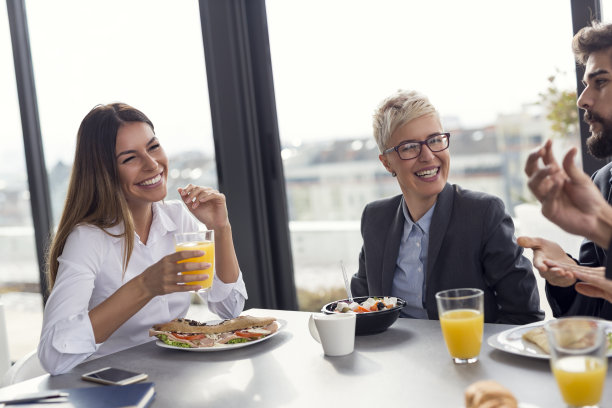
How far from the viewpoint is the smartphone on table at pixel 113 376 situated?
151cm

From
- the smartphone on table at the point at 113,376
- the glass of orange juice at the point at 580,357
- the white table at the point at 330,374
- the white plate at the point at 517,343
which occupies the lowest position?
the white table at the point at 330,374

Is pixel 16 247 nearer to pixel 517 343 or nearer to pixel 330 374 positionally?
pixel 330 374

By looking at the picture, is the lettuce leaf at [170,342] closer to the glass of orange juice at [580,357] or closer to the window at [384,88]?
the glass of orange juice at [580,357]

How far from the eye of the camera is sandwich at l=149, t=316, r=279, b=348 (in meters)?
1.75

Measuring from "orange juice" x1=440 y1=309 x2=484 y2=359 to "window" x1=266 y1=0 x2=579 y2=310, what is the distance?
157 cm

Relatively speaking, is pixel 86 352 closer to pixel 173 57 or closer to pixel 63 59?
pixel 173 57

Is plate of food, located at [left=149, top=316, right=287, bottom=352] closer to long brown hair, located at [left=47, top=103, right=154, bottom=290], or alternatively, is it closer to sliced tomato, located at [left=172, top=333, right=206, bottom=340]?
sliced tomato, located at [left=172, top=333, right=206, bottom=340]

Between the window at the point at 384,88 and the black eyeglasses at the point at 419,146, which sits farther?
the window at the point at 384,88

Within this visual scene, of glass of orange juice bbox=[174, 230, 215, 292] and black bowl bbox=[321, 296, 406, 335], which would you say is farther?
glass of orange juice bbox=[174, 230, 215, 292]

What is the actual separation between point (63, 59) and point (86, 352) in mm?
3008

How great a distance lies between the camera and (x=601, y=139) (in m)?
2.21

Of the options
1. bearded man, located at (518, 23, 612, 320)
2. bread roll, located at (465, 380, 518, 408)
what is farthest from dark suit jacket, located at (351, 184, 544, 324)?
bread roll, located at (465, 380, 518, 408)

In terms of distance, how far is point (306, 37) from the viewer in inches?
135

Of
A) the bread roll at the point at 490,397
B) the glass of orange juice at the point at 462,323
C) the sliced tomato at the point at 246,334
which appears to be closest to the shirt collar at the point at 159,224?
the sliced tomato at the point at 246,334
